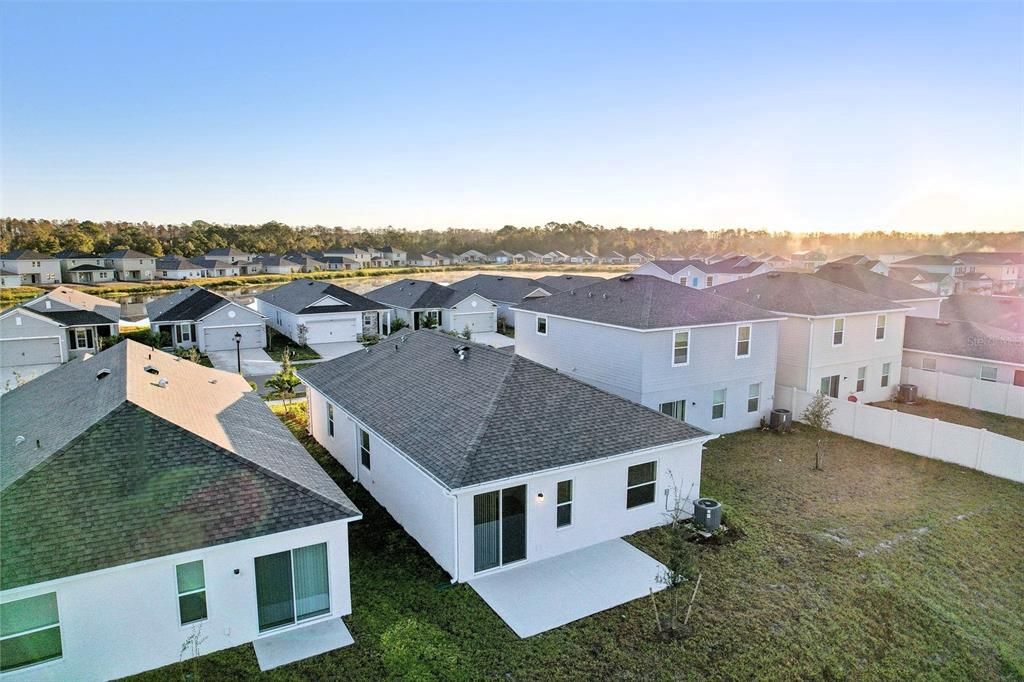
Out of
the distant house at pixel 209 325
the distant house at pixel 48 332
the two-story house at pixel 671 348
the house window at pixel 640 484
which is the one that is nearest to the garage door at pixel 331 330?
the distant house at pixel 209 325

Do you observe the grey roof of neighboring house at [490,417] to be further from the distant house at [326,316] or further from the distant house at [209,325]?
the distant house at [326,316]

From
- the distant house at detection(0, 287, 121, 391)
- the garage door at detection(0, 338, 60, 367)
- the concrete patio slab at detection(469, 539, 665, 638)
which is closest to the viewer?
the concrete patio slab at detection(469, 539, 665, 638)

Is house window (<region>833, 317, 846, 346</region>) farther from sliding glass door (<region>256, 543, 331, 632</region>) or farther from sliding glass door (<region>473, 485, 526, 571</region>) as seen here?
sliding glass door (<region>256, 543, 331, 632</region>)

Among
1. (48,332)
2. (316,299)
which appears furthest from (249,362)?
(48,332)

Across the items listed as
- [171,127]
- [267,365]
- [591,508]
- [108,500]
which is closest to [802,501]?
[591,508]

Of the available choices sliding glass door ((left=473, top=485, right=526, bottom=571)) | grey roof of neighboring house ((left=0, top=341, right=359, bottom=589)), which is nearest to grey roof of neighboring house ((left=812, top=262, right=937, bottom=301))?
sliding glass door ((left=473, top=485, right=526, bottom=571))
